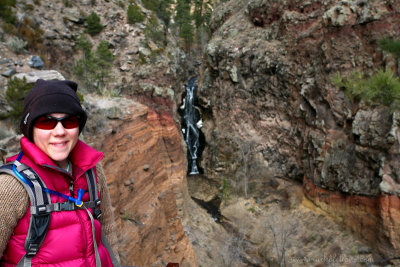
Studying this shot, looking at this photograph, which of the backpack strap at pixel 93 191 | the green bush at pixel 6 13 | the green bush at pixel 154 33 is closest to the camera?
the backpack strap at pixel 93 191

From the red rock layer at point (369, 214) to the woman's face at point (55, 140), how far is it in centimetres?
1566

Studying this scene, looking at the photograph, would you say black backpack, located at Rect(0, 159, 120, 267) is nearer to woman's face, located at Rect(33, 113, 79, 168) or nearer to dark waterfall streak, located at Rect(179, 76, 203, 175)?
woman's face, located at Rect(33, 113, 79, 168)

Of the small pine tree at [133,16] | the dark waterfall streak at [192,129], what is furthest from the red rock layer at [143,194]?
the dark waterfall streak at [192,129]

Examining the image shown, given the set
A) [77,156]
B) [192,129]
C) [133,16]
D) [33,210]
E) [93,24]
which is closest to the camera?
[33,210]

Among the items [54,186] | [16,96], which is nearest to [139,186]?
[16,96]

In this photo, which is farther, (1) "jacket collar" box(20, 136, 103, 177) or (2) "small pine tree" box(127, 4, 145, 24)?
(2) "small pine tree" box(127, 4, 145, 24)

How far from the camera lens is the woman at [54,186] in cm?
165

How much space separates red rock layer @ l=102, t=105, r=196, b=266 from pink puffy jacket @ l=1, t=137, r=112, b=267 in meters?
6.46

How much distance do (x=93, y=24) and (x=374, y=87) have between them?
54.1ft

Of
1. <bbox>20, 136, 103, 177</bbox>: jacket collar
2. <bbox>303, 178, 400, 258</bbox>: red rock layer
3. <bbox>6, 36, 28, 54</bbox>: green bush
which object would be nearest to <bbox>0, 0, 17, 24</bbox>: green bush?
<bbox>6, 36, 28, 54</bbox>: green bush

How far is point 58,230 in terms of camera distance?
1.78m

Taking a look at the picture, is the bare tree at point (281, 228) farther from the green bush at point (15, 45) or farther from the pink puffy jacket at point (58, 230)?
the pink puffy jacket at point (58, 230)

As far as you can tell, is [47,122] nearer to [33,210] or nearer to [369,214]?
[33,210]

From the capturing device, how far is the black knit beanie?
179 centimetres
